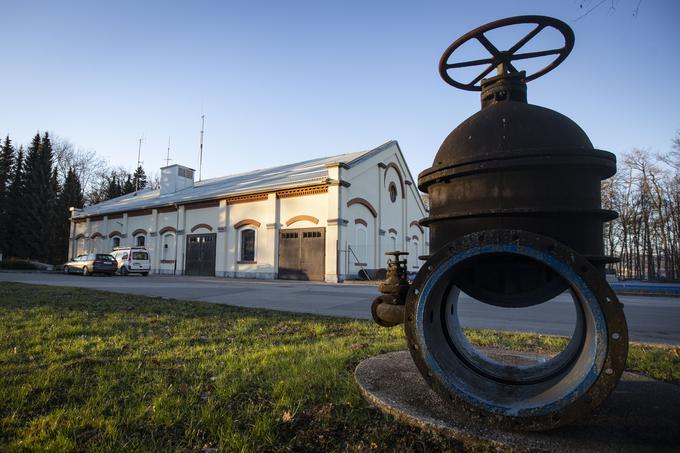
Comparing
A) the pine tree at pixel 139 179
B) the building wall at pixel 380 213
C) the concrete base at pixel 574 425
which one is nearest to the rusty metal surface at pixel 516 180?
the concrete base at pixel 574 425

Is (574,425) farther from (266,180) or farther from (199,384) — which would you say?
(266,180)

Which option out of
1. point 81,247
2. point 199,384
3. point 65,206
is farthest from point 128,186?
point 199,384


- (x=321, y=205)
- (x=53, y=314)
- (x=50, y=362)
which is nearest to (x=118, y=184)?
(x=321, y=205)

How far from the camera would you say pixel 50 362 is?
3725mm

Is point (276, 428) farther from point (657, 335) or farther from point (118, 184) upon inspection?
point (118, 184)

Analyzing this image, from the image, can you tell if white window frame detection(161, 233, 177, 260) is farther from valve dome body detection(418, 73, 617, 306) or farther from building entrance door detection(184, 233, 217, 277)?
valve dome body detection(418, 73, 617, 306)

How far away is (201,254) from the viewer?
26.8m

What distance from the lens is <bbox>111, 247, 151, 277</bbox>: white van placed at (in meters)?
25.8

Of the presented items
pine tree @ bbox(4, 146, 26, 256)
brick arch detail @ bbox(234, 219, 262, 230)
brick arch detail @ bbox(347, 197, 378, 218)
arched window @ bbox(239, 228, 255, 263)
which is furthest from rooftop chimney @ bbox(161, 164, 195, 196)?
pine tree @ bbox(4, 146, 26, 256)

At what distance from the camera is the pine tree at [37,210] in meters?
42.1

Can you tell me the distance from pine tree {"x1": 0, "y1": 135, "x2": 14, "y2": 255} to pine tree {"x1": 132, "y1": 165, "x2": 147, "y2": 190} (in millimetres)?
15210

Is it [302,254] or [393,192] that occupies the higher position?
[393,192]

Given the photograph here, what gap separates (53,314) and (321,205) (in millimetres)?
15785

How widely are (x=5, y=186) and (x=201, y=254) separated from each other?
115 feet
